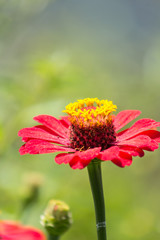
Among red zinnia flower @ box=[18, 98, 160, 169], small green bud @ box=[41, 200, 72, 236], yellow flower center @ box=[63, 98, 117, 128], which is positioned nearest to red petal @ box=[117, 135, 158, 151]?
red zinnia flower @ box=[18, 98, 160, 169]

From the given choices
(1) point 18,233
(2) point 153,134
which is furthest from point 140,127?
(1) point 18,233

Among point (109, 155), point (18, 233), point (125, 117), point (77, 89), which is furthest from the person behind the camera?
point (77, 89)

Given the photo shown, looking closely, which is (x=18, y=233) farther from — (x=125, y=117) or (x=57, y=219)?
(x=125, y=117)

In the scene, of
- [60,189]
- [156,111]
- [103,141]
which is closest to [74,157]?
[103,141]

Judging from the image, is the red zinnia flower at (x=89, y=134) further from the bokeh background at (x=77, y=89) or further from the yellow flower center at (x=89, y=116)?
the bokeh background at (x=77, y=89)

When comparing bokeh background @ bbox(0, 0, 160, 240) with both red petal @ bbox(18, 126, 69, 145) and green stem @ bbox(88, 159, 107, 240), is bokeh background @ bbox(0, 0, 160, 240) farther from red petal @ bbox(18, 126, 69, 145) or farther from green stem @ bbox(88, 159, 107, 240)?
green stem @ bbox(88, 159, 107, 240)

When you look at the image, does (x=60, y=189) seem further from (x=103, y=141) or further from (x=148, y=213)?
(x=103, y=141)
